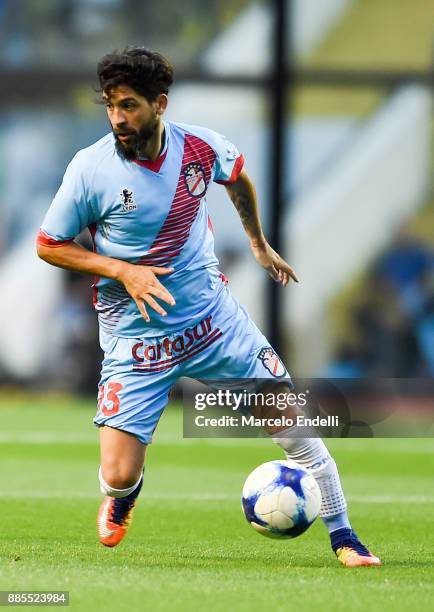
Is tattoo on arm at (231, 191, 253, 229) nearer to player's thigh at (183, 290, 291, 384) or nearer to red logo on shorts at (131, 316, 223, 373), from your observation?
player's thigh at (183, 290, 291, 384)

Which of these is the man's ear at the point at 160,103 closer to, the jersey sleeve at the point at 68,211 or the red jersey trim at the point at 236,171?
the jersey sleeve at the point at 68,211

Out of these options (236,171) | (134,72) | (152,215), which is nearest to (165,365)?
(152,215)

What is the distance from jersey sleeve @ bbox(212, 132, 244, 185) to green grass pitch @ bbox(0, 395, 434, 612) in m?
1.71

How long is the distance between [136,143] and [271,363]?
114 cm

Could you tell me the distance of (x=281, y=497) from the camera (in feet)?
20.2

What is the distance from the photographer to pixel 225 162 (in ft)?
21.6

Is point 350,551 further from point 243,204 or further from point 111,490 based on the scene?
point 243,204

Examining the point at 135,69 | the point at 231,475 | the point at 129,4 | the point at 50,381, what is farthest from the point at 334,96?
the point at 135,69

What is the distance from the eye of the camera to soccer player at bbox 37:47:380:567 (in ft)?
20.1

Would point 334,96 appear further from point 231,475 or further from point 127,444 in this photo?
point 127,444

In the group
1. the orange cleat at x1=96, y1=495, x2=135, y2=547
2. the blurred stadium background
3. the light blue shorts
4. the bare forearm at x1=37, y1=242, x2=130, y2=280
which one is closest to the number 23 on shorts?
the light blue shorts

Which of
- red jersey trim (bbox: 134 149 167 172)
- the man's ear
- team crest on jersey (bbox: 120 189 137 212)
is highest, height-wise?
the man's ear

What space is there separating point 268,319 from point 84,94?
3.35 metres

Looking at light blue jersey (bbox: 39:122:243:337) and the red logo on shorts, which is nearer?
light blue jersey (bbox: 39:122:243:337)
